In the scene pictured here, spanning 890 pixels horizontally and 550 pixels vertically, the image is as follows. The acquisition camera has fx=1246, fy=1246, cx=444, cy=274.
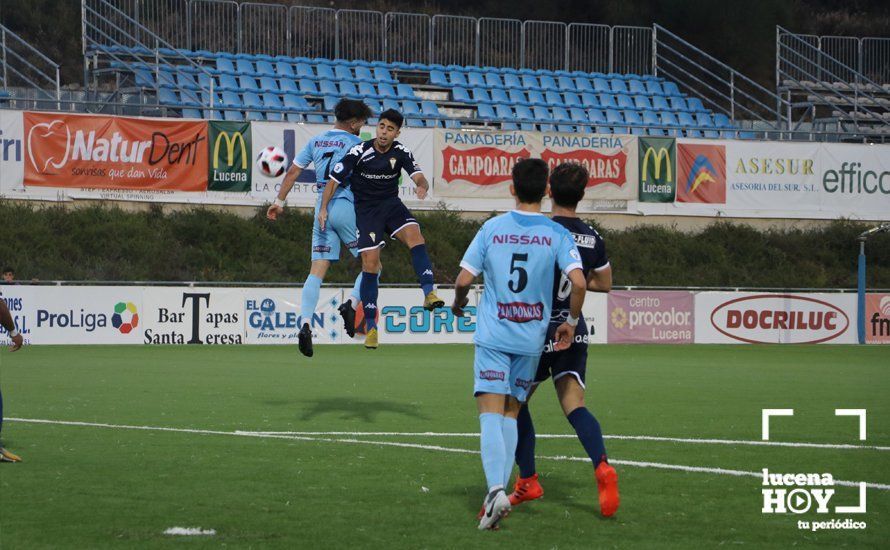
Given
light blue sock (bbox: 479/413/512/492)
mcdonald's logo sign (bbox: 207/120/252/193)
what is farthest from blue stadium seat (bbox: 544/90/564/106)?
light blue sock (bbox: 479/413/512/492)

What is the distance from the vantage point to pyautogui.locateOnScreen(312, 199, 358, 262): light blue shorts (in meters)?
12.8

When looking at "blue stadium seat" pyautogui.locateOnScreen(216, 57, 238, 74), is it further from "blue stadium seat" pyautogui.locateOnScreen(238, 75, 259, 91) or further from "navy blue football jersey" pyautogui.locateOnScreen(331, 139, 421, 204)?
"navy blue football jersey" pyautogui.locateOnScreen(331, 139, 421, 204)

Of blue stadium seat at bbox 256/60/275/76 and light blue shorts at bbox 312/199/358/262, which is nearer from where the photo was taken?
light blue shorts at bbox 312/199/358/262

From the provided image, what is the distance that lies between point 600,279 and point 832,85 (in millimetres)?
36434

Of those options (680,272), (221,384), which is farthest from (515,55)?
(221,384)

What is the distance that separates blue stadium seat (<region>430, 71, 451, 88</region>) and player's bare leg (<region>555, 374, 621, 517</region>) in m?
31.1

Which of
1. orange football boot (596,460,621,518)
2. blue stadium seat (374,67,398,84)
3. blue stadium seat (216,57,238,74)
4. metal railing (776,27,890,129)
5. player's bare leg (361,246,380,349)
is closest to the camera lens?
orange football boot (596,460,621,518)

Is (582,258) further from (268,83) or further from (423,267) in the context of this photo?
(268,83)

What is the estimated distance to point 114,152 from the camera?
30734 mm

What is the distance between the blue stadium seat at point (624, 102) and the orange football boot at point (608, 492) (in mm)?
32833

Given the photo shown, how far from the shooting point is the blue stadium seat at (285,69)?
36000 millimetres

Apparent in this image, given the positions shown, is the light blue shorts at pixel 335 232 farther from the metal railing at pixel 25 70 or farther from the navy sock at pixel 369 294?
the metal railing at pixel 25 70

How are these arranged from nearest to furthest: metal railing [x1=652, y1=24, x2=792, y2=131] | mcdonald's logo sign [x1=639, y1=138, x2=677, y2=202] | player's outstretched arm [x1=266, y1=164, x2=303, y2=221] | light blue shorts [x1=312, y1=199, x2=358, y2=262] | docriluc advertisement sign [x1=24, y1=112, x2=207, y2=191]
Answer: player's outstretched arm [x1=266, y1=164, x2=303, y2=221], light blue shorts [x1=312, y1=199, x2=358, y2=262], docriluc advertisement sign [x1=24, y1=112, x2=207, y2=191], mcdonald's logo sign [x1=639, y1=138, x2=677, y2=202], metal railing [x1=652, y1=24, x2=792, y2=131]

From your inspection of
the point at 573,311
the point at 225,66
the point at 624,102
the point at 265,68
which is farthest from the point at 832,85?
the point at 573,311
